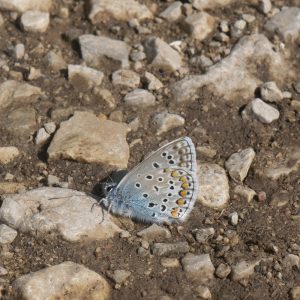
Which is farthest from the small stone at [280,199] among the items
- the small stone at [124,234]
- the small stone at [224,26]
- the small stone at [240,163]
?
the small stone at [224,26]

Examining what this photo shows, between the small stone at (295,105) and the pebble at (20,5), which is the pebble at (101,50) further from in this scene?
the small stone at (295,105)

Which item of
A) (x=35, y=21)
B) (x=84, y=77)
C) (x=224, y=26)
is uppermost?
(x=224, y=26)

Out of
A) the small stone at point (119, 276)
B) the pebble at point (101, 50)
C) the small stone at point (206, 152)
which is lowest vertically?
the small stone at point (206, 152)

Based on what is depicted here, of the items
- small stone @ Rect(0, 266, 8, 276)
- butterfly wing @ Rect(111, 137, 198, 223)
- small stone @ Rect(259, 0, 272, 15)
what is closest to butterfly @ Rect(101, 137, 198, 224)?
butterfly wing @ Rect(111, 137, 198, 223)

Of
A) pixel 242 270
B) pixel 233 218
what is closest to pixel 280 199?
pixel 233 218

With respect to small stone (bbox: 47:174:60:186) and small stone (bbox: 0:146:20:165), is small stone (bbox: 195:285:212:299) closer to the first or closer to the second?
small stone (bbox: 47:174:60:186)

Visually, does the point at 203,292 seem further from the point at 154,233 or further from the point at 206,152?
the point at 206,152

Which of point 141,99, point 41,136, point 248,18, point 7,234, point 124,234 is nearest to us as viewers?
point 7,234
